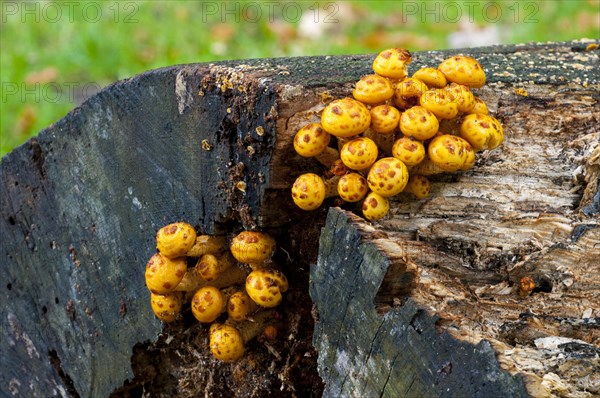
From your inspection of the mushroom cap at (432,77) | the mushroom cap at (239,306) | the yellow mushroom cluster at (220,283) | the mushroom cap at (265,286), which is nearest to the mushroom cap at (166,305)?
the yellow mushroom cluster at (220,283)

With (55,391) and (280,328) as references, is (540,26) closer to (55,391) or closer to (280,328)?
(280,328)

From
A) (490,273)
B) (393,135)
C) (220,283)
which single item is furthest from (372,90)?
(220,283)

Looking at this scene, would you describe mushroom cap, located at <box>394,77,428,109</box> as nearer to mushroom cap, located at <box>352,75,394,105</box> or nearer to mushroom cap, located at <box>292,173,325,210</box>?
mushroom cap, located at <box>352,75,394,105</box>

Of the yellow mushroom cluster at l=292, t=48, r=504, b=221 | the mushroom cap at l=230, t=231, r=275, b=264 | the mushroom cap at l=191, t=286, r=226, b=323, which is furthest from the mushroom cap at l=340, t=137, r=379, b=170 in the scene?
the mushroom cap at l=191, t=286, r=226, b=323

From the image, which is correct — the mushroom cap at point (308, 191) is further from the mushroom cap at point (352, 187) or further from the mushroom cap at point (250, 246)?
the mushroom cap at point (250, 246)

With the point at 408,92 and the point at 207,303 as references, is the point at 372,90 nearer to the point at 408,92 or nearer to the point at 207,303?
the point at 408,92
